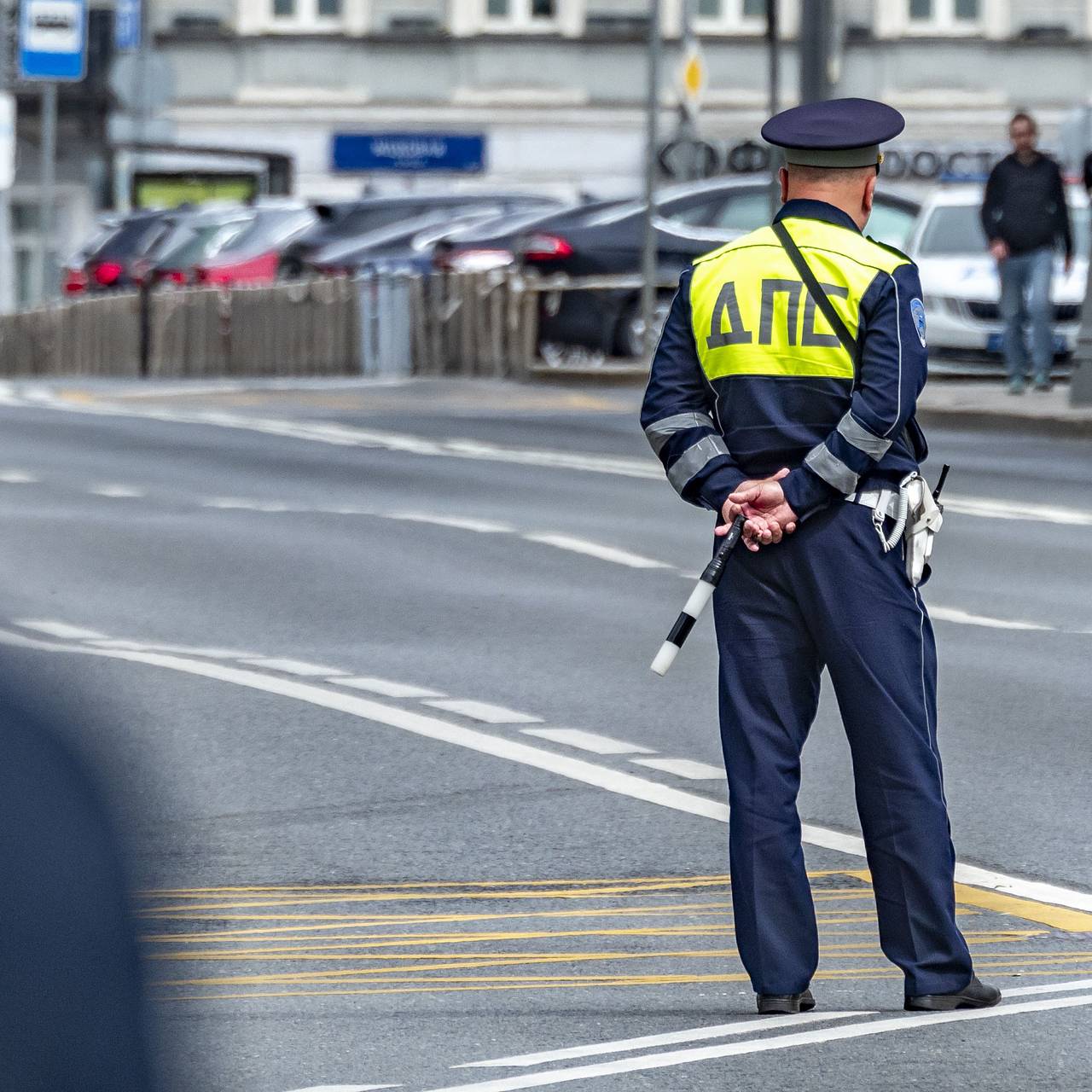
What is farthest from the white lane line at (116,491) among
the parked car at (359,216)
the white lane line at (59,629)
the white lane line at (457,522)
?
the parked car at (359,216)

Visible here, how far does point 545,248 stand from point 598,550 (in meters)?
12.9

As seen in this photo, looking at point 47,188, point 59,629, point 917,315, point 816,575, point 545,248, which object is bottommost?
point 59,629

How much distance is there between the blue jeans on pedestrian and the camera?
20.6 m

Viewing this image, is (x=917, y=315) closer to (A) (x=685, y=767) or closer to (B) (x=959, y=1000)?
(B) (x=959, y=1000)

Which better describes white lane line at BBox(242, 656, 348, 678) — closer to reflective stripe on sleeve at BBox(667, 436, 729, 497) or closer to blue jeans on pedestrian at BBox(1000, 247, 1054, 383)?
reflective stripe on sleeve at BBox(667, 436, 729, 497)

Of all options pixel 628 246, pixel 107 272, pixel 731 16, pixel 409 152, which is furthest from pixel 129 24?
pixel 628 246

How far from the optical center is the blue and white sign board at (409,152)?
52.3 m

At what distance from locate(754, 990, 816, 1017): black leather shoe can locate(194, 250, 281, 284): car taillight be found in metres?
29.1

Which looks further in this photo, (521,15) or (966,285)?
(521,15)

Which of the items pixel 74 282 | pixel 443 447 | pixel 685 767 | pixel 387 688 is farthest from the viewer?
pixel 74 282

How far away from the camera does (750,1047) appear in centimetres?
522

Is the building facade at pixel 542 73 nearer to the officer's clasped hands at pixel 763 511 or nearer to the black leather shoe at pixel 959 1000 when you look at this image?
the officer's clasped hands at pixel 763 511

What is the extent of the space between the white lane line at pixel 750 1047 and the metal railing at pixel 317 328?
68.0ft

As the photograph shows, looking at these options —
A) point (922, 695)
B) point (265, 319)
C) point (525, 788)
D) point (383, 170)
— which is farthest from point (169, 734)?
point (383, 170)
